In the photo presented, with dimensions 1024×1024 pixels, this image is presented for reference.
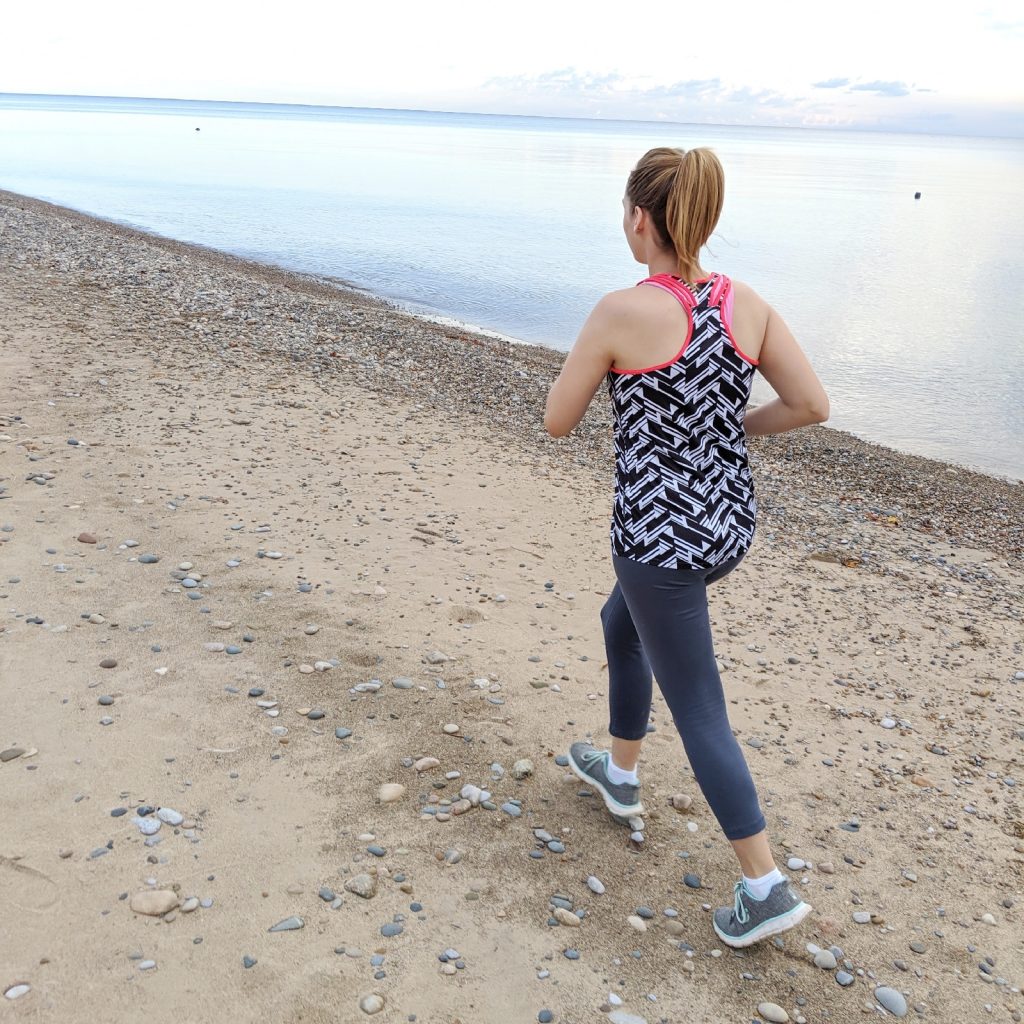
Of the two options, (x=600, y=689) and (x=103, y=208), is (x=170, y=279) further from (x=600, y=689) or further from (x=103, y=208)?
(x=103, y=208)

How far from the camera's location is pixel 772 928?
3.07 m

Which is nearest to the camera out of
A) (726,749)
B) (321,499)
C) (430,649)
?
(726,749)

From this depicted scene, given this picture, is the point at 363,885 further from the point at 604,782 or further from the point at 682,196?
the point at 682,196

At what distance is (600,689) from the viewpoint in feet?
16.0

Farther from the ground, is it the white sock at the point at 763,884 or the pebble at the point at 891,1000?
the white sock at the point at 763,884

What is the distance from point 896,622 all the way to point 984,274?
88.4 ft

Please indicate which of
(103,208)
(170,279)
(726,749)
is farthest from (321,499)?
(103,208)

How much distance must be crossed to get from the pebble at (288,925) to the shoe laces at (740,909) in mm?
1448

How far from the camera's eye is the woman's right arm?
281 centimetres

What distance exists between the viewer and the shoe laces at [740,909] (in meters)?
3.12

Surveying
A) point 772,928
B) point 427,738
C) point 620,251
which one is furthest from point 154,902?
point 620,251

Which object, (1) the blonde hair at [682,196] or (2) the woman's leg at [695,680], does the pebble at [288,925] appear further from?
(1) the blonde hair at [682,196]

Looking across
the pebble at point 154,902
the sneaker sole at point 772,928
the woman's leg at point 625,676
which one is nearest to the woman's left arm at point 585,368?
the woman's leg at point 625,676

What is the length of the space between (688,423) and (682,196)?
63 centimetres
